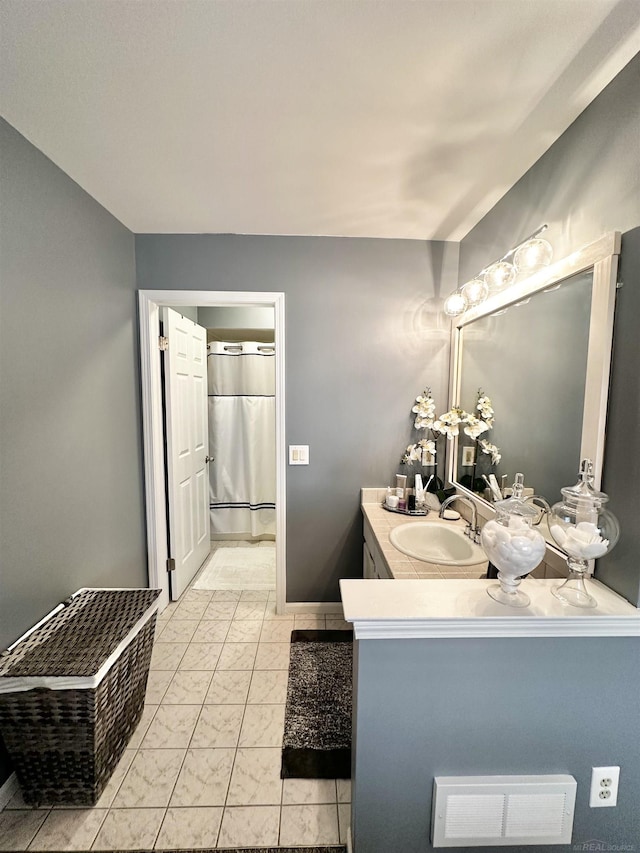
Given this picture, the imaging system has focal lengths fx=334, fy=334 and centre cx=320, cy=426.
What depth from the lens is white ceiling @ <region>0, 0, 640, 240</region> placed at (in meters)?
0.85

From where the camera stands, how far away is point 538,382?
4.24ft

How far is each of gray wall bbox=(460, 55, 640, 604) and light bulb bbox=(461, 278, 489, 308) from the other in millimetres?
415

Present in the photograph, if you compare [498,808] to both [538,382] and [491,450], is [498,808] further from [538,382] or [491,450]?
[538,382]

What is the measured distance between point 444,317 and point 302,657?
217 centimetres

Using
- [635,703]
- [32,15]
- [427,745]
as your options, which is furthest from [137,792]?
[32,15]

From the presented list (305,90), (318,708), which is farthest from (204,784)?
(305,90)

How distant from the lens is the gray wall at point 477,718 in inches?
35.0

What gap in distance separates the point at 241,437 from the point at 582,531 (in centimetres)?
291

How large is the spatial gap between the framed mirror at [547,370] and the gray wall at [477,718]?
0.53 meters

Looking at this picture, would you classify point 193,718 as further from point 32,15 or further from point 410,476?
point 32,15

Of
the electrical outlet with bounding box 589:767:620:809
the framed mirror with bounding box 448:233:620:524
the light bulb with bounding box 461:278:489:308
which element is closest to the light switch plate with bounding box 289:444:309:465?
the framed mirror with bounding box 448:233:620:524

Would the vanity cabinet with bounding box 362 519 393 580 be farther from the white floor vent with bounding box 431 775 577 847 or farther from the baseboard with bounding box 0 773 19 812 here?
the baseboard with bounding box 0 773 19 812

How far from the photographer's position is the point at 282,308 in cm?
204

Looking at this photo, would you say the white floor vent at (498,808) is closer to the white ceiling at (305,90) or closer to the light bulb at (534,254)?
the light bulb at (534,254)
